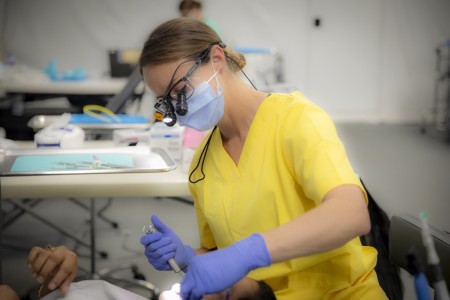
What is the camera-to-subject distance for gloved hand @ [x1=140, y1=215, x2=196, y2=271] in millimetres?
1055

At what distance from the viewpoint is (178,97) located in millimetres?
1141

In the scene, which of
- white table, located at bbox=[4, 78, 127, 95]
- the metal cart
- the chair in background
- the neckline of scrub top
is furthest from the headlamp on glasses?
the metal cart

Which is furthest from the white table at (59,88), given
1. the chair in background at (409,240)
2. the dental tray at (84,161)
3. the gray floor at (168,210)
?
the chair in background at (409,240)

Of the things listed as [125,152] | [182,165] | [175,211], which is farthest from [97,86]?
[182,165]

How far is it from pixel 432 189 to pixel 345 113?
10.2 feet

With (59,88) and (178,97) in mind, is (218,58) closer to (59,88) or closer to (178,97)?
(178,97)

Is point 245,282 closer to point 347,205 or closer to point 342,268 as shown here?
point 342,268

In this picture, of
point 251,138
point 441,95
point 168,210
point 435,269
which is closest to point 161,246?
point 251,138

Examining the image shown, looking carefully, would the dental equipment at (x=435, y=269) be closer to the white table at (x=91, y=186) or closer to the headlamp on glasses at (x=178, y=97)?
the headlamp on glasses at (x=178, y=97)

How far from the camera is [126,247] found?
2725mm

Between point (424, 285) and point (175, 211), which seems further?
point (175, 211)

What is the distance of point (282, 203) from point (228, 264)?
32 centimetres

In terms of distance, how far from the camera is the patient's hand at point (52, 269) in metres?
1.16

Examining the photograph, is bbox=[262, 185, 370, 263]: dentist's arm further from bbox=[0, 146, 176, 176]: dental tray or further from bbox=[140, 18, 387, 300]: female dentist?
bbox=[0, 146, 176, 176]: dental tray
